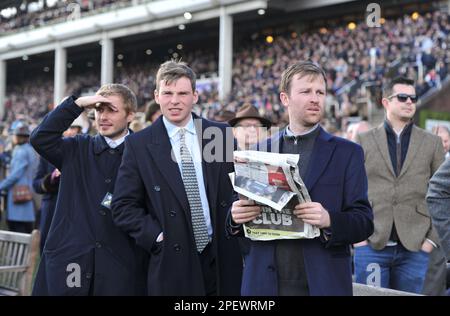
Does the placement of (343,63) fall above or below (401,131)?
above

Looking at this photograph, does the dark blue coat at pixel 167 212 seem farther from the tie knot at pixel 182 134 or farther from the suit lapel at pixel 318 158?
the suit lapel at pixel 318 158

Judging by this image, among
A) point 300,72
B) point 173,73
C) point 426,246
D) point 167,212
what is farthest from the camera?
point 426,246

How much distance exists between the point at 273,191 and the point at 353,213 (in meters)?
0.43

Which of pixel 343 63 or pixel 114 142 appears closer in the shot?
pixel 114 142

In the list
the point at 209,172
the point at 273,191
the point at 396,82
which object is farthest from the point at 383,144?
the point at 273,191

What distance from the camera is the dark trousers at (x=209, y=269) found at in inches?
140

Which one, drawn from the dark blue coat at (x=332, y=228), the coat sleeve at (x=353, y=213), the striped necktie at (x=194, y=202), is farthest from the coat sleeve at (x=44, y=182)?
the coat sleeve at (x=353, y=213)

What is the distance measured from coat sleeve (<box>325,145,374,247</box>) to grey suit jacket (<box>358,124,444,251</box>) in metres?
1.76

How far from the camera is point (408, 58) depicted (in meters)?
18.9

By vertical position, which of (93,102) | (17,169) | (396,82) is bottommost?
(17,169)


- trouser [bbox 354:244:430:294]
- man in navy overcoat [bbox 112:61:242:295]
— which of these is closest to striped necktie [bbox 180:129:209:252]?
man in navy overcoat [bbox 112:61:242:295]

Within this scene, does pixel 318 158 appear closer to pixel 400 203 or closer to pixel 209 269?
pixel 209 269

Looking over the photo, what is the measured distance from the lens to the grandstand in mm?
19328

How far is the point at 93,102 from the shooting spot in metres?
3.93
